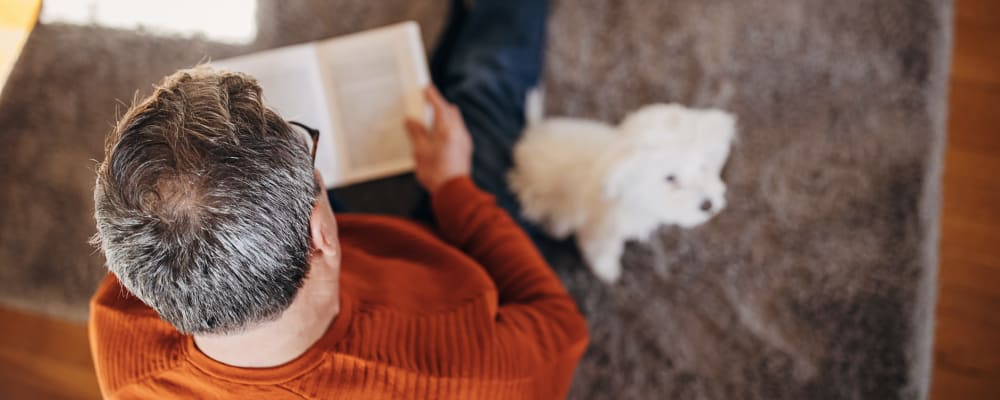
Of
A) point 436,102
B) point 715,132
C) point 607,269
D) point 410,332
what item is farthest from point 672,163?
point 410,332

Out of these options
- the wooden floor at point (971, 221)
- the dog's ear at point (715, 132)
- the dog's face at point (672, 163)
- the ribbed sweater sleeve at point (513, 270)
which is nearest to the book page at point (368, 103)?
the ribbed sweater sleeve at point (513, 270)

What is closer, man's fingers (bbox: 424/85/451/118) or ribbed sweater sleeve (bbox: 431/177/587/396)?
ribbed sweater sleeve (bbox: 431/177/587/396)

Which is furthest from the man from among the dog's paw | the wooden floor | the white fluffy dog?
the wooden floor

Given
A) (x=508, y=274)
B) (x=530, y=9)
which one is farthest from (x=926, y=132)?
(x=508, y=274)

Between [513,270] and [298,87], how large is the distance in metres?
0.50

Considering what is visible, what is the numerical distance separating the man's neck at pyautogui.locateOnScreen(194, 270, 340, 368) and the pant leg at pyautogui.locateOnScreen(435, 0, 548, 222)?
0.49 m

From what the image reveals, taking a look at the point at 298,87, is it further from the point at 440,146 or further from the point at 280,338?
the point at 280,338

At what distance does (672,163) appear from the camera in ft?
3.09

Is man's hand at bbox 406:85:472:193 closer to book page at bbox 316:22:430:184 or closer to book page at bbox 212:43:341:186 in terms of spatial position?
book page at bbox 316:22:430:184

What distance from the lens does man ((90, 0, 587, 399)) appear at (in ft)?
1.56

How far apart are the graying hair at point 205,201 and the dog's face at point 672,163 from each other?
1.77ft

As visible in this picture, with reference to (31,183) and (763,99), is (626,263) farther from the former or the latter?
(31,183)

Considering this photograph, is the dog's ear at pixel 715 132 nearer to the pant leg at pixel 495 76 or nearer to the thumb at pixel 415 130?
the pant leg at pixel 495 76

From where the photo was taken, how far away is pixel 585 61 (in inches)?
49.9
